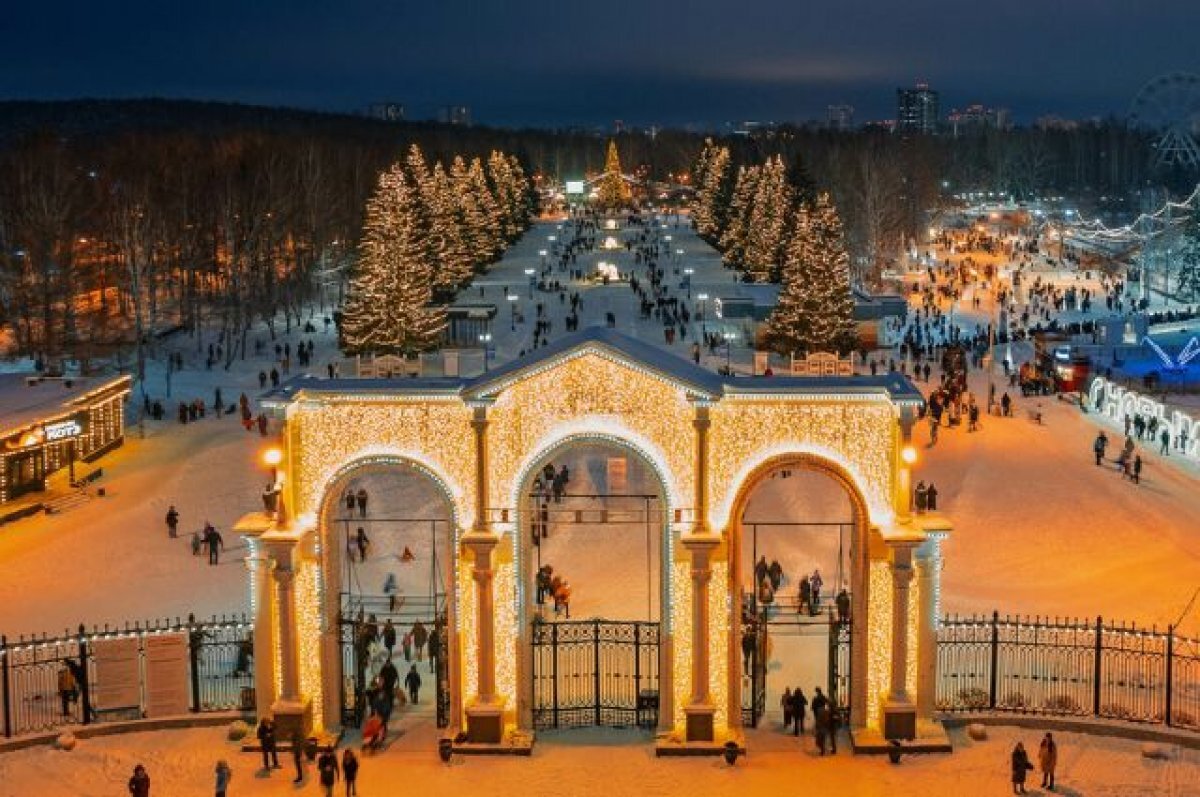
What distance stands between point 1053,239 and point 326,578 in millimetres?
101610

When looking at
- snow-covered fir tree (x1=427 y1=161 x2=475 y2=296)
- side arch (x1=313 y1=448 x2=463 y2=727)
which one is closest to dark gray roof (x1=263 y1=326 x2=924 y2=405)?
side arch (x1=313 y1=448 x2=463 y2=727)

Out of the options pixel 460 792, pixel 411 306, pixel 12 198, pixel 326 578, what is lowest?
pixel 460 792

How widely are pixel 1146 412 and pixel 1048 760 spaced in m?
25.0

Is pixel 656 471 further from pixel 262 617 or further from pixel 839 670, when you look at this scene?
pixel 262 617

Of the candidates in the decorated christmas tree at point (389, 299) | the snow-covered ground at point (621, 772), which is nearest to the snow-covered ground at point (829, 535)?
the snow-covered ground at point (621, 772)

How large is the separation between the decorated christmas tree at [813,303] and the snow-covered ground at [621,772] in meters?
33.7

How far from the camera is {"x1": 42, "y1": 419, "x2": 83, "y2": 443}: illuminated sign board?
117 feet

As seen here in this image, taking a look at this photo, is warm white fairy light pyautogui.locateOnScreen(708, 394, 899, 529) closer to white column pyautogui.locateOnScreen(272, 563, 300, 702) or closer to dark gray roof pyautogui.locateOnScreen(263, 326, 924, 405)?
dark gray roof pyautogui.locateOnScreen(263, 326, 924, 405)

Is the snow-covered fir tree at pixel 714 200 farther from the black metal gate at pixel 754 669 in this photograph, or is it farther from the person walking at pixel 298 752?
the person walking at pixel 298 752

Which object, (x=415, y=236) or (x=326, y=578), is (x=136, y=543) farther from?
(x=415, y=236)

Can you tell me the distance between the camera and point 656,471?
1978 centimetres

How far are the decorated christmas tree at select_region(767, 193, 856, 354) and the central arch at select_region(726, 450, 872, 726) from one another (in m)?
33.5

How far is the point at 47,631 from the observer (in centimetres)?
2530

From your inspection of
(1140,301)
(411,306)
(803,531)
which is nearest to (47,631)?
(803,531)
